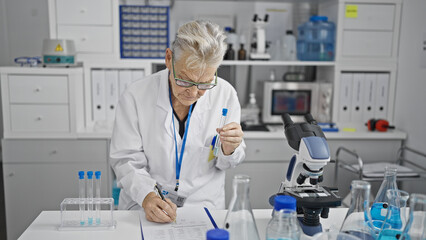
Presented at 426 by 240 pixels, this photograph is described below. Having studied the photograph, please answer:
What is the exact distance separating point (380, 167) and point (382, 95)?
2.24 ft

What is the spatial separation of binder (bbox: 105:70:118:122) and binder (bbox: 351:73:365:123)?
6.12 ft

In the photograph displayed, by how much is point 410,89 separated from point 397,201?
218 centimetres

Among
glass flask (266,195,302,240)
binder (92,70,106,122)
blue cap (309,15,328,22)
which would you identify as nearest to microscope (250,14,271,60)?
blue cap (309,15,328,22)

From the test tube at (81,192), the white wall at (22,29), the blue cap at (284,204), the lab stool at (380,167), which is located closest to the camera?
the blue cap at (284,204)

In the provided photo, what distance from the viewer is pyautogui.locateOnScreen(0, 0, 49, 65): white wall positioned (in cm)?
392

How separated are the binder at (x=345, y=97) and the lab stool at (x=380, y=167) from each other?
323mm

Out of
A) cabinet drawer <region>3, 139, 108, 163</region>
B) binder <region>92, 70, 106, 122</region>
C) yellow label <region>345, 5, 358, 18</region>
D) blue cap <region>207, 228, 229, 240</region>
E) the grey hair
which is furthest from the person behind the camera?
yellow label <region>345, 5, 358, 18</region>

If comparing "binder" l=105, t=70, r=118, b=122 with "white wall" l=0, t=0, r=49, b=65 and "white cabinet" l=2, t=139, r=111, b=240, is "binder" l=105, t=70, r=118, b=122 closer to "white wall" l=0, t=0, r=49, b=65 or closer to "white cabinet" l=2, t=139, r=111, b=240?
"white cabinet" l=2, t=139, r=111, b=240

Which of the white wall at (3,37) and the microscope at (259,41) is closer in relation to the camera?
the microscope at (259,41)

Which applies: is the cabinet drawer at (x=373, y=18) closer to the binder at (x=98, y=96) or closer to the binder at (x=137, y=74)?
the binder at (x=137, y=74)

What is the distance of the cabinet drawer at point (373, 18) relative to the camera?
2992 mm

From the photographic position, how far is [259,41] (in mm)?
3074

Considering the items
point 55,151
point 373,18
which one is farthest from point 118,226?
point 373,18

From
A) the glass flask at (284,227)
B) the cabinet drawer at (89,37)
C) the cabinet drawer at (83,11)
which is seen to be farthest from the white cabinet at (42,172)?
the glass flask at (284,227)
